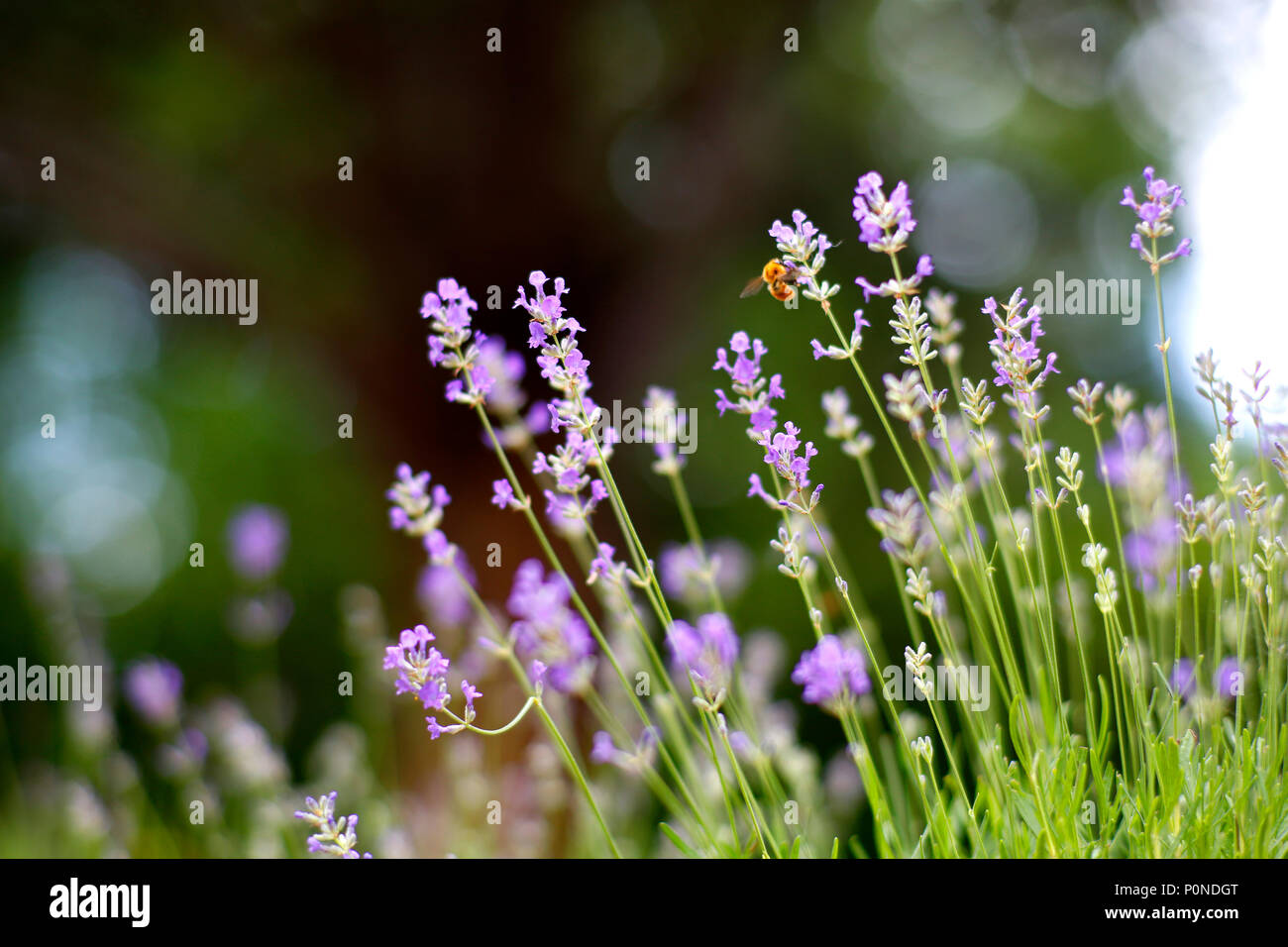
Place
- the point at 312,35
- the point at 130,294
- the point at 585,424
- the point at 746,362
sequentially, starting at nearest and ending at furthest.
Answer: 1. the point at 585,424
2. the point at 746,362
3. the point at 312,35
4. the point at 130,294

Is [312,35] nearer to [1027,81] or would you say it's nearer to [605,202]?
[605,202]

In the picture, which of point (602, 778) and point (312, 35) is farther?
point (312, 35)

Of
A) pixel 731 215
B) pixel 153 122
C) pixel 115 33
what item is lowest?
pixel 731 215

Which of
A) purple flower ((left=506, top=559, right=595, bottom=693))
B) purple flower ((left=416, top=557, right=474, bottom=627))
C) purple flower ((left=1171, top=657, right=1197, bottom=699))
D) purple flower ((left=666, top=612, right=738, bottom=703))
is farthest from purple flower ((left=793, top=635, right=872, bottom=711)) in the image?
purple flower ((left=416, top=557, right=474, bottom=627))

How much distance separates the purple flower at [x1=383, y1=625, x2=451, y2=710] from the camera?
3.65 feet

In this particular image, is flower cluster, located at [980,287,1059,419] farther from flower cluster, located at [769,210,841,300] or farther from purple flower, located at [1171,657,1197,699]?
purple flower, located at [1171,657,1197,699]

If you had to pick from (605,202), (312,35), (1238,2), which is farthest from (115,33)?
(1238,2)

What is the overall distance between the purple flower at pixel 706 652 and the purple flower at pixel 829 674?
120mm

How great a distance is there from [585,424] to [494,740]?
298 centimetres

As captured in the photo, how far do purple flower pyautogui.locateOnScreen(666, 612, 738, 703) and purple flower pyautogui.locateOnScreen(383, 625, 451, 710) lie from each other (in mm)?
289

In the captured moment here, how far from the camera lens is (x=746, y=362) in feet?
4.07

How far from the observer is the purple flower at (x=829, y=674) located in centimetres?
125

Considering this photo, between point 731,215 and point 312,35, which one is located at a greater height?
point 312,35

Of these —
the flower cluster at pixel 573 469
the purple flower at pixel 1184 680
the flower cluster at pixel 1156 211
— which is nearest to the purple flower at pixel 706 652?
the flower cluster at pixel 573 469
